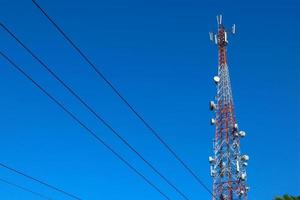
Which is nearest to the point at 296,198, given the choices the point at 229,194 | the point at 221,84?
the point at 229,194

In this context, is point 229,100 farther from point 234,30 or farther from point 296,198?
point 296,198

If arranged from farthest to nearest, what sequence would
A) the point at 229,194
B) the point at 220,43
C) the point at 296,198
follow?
the point at 220,43, the point at 229,194, the point at 296,198

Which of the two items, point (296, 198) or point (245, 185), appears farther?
point (245, 185)

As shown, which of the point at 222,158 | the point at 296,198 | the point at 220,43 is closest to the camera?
the point at 296,198

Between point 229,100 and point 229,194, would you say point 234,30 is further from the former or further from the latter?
point 229,194

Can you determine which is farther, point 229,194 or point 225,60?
point 225,60

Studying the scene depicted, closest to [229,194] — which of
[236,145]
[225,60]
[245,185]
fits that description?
[245,185]

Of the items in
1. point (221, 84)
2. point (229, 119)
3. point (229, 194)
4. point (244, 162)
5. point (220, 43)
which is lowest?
point (229, 194)

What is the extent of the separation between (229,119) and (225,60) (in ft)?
19.4

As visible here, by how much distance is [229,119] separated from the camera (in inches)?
2128

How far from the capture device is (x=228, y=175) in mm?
51625

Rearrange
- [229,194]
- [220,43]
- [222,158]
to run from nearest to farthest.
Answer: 1. [229,194]
2. [222,158]
3. [220,43]

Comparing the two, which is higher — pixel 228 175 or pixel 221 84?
pixel 221 84

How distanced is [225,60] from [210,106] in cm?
479
